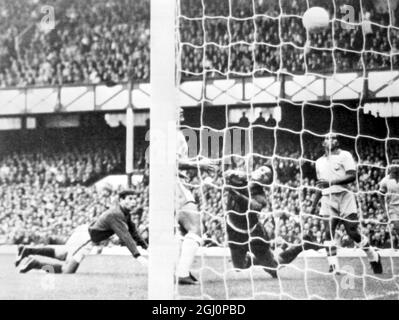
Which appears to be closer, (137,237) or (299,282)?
(299,282)

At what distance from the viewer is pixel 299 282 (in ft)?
6.28

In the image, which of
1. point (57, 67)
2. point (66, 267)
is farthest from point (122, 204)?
point (57, 67)

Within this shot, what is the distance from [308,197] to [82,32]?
1.03m

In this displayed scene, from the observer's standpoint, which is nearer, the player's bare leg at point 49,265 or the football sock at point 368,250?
the football sock at point 368,250

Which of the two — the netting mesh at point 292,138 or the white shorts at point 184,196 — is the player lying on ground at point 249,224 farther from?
the white shorts at point 184,196

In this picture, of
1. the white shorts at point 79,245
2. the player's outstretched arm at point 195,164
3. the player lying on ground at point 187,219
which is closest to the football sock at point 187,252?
the player lying on ground at point 187,219

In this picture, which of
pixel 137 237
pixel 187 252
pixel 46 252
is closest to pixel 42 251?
pixel 46 252

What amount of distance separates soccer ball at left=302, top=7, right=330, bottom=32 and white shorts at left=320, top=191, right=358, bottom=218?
59 cm

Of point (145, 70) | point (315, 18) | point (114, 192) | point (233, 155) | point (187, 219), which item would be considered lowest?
point (187, 219)

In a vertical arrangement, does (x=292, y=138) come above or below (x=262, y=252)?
above

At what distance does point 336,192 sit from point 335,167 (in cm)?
9

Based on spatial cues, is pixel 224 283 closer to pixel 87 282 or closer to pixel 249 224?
pixel 249 224

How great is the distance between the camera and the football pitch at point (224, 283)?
1879 mm

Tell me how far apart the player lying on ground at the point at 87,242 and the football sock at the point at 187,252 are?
0.55 feet
